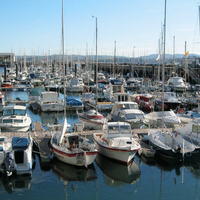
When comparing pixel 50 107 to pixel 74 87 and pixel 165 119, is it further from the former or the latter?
pixel 74 87

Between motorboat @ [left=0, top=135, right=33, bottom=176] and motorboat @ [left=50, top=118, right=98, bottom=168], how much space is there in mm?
1787

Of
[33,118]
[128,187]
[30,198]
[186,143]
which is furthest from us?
[33,118]

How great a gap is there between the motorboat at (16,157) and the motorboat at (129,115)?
10465mm

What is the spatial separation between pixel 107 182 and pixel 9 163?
5.27 metres

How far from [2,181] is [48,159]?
3347 mm

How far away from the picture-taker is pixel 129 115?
90.5 ft

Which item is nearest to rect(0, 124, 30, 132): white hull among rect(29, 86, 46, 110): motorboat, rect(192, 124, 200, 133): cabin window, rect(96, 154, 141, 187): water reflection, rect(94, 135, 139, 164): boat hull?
rect(96, 154, 141, 187): water reflection

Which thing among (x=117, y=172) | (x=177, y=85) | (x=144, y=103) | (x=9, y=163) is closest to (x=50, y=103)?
(x=144, y=103)

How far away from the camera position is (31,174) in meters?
17.6

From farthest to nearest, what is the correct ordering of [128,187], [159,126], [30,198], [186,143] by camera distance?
[159,126]
[186,143]
[128,187]
[30,198]

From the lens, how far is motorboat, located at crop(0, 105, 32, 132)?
2466 cm

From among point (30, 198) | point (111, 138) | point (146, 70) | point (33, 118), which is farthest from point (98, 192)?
point (146, 70)

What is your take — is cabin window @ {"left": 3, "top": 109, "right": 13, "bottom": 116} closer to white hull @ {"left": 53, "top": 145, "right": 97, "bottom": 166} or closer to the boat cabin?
the boat cabin

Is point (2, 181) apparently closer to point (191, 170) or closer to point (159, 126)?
point (191, 170)
